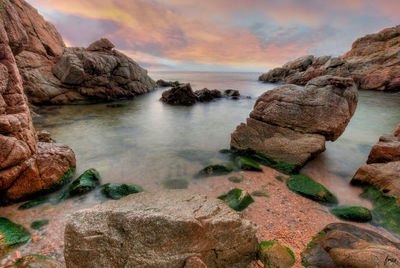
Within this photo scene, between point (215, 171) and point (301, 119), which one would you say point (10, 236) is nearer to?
point (215, 171)

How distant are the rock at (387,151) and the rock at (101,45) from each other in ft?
94.0

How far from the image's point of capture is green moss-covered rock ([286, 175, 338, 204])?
6.01 metres

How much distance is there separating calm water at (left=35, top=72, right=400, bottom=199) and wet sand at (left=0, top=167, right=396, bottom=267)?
143 cm

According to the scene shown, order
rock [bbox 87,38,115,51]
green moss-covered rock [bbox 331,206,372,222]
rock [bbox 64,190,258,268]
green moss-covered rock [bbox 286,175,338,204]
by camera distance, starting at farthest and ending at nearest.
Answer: rock [bbox 87,38,115,51], green moss-covered rock [bbox 286,175,338,204], green moss-covered rock [bbox 331,206,372,222], rock [bbox 64,190,258,268]

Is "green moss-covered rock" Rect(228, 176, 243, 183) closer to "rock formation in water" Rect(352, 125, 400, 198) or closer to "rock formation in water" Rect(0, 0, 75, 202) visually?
"rock formation in water" Rect(352, 125, 400, 198)

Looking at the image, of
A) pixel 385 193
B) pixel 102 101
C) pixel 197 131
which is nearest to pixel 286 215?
pixel 385 193

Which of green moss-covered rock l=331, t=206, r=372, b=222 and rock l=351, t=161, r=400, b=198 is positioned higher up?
rock l=351, t=161, r=400, b=198

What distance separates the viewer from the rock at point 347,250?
10.2 ft

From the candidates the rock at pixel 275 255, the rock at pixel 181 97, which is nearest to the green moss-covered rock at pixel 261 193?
the rock at pixel 275 255

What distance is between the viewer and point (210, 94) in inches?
1070

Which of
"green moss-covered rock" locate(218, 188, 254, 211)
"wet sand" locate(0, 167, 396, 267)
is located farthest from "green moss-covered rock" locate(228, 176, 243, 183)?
"green moss-covered rock" locate(218, 188, 254, 211)

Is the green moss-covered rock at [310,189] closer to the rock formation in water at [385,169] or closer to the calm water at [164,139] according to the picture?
the calm water at [164,139]

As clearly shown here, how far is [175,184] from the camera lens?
23.6 feet

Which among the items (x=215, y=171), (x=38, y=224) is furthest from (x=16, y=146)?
(x=215, y=171)
